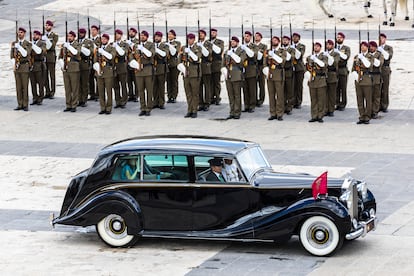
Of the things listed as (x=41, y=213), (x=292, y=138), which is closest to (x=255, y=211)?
(x=41, y=213)

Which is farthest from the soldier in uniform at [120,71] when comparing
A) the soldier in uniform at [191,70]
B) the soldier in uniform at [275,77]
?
the soldier in uniform at [275,77]

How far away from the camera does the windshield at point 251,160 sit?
1824 centimetres

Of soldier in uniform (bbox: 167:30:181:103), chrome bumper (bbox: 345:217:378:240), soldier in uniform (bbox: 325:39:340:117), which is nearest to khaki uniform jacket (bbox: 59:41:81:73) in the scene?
soldier in uniform (bbox: 167:30:181:103)

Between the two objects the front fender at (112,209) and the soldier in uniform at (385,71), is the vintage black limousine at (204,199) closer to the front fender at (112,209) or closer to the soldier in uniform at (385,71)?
the front fender at (112,209)

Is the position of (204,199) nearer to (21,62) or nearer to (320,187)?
(320,187)

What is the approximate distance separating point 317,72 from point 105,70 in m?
4.16

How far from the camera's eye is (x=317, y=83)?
27.2 metres

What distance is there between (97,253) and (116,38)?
11019mm

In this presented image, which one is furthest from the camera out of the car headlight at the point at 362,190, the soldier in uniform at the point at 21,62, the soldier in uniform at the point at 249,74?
the soldier in uniform at the point at 21,62

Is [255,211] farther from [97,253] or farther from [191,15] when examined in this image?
[191,15]

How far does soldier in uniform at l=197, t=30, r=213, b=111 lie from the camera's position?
28219mm

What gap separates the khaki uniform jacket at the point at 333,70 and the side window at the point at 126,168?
9.63 metres

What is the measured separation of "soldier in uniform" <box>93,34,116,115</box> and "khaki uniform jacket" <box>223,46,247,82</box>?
2.25 metres

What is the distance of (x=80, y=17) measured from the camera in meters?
39.7
